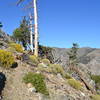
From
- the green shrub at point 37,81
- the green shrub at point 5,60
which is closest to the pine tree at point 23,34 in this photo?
the green shrub at point 5,60

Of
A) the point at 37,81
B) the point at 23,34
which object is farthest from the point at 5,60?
the point at 23,34

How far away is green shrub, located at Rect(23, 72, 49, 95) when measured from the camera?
1416cm

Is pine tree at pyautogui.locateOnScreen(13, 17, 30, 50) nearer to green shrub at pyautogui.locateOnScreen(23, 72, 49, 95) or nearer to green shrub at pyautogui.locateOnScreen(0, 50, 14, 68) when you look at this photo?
green shrub at pyautogui.locateOnScreen(0, 50, 14, 68)

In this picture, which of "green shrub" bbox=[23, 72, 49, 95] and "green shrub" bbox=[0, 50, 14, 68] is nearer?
"green shrub" bbox=[23, 72, 49, 95]

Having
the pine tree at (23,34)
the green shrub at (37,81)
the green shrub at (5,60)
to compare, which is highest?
the pine tree at (23,34)

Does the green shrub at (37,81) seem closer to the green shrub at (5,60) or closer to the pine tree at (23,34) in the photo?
the green shrub at (5,60)

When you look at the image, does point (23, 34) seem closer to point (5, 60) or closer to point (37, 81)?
point (5, 60)

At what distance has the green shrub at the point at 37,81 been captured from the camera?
558 inches

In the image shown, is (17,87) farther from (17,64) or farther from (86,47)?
(86,47)

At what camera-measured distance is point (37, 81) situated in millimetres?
14508

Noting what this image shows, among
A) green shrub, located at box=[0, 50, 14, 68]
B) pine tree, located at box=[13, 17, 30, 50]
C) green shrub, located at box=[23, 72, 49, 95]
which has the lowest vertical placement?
green shrub, located at box=[23, 72, 49, 95]

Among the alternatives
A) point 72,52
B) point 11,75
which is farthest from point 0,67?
point 72,52

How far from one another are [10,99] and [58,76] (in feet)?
21.4

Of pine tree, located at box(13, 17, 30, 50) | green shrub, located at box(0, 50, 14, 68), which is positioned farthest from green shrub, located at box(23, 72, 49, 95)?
pine tree, located at box(13, 17, 30, 50)
